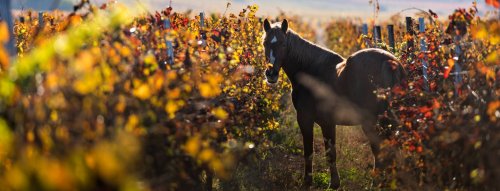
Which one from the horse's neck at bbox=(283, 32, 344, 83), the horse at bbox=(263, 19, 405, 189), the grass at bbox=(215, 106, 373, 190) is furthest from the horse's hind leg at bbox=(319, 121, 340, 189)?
the horse's neck at bbox=(283, 32, 344, 83)

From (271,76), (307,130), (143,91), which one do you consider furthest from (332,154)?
(143,91)

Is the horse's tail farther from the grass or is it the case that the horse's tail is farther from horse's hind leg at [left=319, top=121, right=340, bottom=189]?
horse's hind leg at [left=319, top=121, right=340, bottom=189]

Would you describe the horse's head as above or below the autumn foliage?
above

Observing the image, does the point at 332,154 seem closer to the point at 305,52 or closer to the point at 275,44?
the point at 305,52

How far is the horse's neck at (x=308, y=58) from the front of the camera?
8875 mm

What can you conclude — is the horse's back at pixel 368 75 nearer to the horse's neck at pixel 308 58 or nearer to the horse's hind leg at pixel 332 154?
the horse's hind leg at pixel 332 154

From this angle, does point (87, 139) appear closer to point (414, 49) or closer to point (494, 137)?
point (494, 137)

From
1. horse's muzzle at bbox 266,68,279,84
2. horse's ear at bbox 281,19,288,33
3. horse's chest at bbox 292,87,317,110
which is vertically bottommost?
horse's chest at bbox 292,87,317,110

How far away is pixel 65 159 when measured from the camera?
3.02 m

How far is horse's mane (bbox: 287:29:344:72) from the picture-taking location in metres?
8.96

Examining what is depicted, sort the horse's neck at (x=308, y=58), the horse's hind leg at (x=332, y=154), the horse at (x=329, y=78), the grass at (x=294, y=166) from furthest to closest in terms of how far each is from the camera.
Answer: the horse's neck at (x=308, y=58) < the grass at (x=294, y=166) < the horse's hind leg at (x=332, y=154) < the horse at (x=329, y=78)

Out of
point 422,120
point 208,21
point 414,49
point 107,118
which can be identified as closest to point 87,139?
point 107,118

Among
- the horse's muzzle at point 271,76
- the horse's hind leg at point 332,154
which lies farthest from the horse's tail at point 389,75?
the horse's muzzle at point 271,76

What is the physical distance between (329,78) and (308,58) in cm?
52
